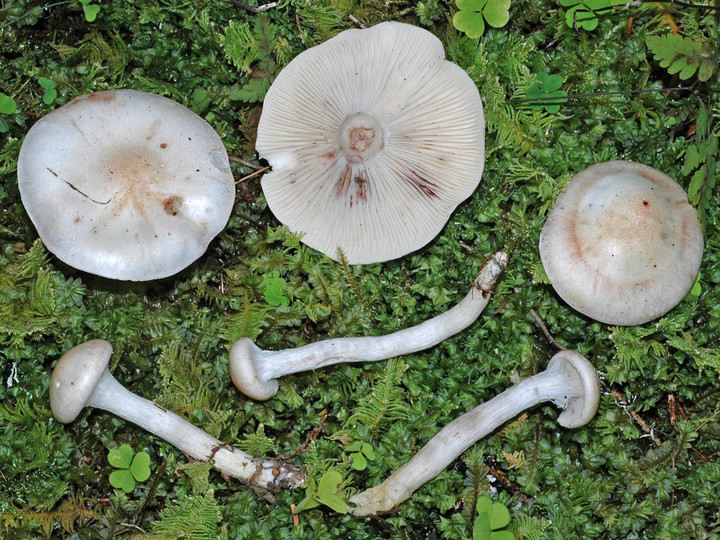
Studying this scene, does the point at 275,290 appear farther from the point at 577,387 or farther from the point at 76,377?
the point at 577,387

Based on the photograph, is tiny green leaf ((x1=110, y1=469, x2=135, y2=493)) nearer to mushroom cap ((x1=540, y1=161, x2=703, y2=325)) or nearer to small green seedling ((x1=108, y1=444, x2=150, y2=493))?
small green seedling ((x1=108, y1=444, x2=150, y2=493))

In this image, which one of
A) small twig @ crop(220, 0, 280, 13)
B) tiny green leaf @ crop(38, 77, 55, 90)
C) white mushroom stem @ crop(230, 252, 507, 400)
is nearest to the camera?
white mushroom stem @ crop(230, 252, 507, 400)

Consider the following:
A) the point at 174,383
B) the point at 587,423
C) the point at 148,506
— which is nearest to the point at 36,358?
the point at 174,383

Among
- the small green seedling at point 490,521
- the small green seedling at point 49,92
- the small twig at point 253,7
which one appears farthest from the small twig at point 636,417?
the small green seedling at point 49,92

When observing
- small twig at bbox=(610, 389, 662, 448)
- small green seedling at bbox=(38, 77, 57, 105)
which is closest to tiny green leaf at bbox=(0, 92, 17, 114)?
small green seedling at bbox=(38, 77, 57, 105)

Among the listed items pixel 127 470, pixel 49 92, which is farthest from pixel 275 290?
pixel 49 92

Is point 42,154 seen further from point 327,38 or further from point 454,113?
point 454,113
